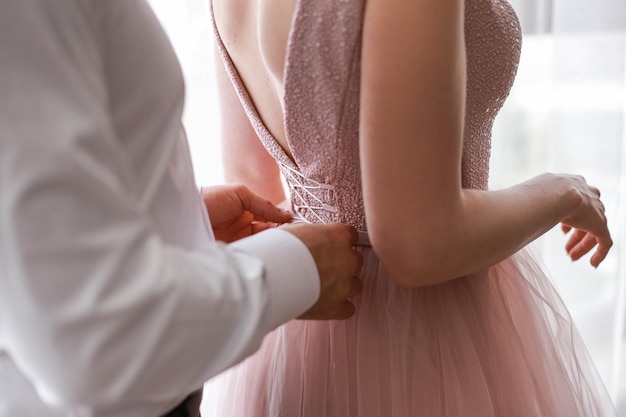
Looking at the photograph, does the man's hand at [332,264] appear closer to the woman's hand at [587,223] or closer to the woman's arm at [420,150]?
the woman's arm at [420,150]

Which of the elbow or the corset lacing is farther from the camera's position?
the corset lacing

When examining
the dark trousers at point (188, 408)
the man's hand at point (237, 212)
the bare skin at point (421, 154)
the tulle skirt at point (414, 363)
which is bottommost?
the tulle skirt at point (414, 363)

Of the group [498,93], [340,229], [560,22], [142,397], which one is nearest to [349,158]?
[340,229]

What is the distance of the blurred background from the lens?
137cm

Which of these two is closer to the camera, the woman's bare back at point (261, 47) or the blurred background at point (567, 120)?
the woman's bare back at point (261, 47)

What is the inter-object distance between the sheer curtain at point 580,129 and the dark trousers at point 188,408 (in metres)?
1.09

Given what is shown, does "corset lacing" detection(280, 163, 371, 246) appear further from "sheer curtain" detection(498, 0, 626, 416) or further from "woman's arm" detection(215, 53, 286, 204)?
"sheer curtain" detection(498, 0, 626, 416)

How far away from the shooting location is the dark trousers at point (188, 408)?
600mm

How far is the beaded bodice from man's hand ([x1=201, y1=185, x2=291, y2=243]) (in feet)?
0.13

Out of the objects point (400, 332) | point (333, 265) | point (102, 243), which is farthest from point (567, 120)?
point (102, 243)

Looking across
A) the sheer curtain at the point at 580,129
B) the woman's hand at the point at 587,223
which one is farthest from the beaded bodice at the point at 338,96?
the sheer curtain at the point at 580,129

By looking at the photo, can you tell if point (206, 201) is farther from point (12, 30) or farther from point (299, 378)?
point (12, 30)

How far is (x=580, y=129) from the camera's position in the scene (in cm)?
149

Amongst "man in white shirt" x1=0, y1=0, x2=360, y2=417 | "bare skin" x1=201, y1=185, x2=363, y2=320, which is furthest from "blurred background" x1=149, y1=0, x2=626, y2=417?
"man in white shirt" x1=0, y1=0, x2=360, y2=417
